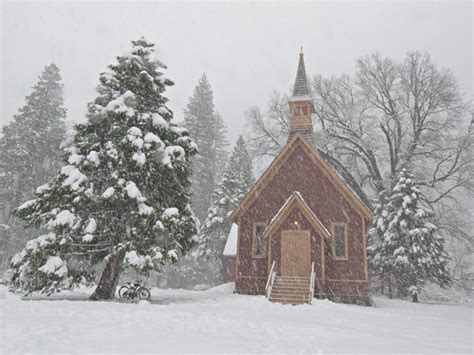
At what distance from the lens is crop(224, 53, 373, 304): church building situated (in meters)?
17.6

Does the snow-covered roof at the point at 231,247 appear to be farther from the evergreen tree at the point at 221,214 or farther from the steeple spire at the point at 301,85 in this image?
the steeple spire at the point at 301,85

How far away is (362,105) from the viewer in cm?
2742

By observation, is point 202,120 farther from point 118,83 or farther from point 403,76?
point 118,83

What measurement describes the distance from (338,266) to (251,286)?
445cm

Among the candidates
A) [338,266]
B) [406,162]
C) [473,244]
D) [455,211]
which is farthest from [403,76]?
[338,266]

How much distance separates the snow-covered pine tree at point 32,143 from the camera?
28.7 meters

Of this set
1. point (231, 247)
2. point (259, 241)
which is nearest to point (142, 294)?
point (259, 241)

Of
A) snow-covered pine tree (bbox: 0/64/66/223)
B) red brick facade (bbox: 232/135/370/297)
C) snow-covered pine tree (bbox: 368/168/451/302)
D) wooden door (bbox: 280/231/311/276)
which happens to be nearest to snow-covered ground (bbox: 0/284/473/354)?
red brick facade (bbox: 232/135/370/297)

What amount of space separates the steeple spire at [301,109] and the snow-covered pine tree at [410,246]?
7.43m

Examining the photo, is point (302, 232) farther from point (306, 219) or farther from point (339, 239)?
point (339, 239)

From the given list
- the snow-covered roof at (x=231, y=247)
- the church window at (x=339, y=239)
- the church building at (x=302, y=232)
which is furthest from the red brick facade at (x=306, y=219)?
the snow-covered roof at (x=231, y=247)

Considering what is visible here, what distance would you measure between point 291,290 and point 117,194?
8.97m

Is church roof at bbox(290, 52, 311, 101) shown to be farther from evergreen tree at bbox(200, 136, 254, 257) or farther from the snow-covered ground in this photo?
the snow-covered ground

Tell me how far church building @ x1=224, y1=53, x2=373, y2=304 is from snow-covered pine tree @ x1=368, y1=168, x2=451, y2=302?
5.37m
